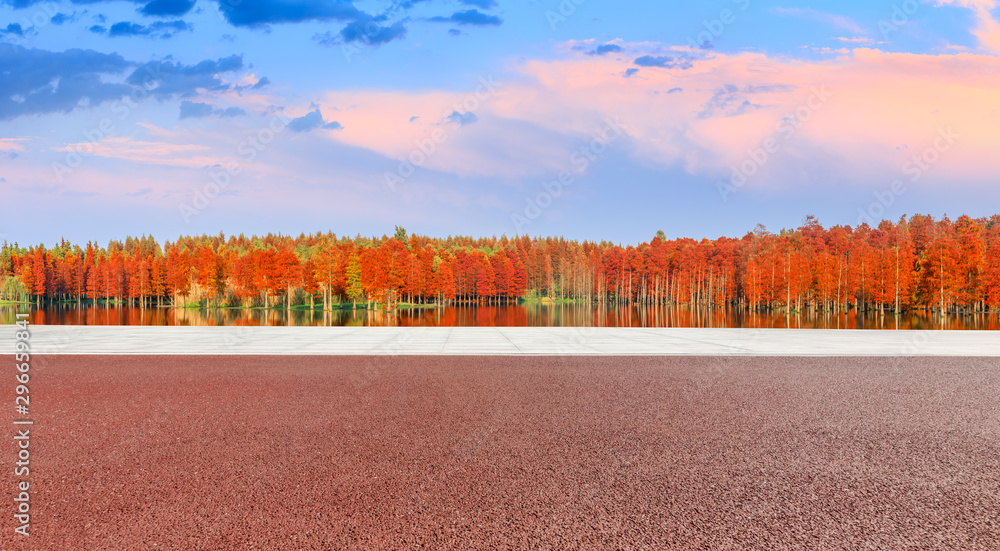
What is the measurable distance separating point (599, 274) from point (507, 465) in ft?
382

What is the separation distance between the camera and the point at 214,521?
3.39 m

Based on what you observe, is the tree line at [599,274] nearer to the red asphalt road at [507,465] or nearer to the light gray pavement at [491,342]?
the light gray pavement at [491,342]

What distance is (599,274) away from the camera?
118875 mm

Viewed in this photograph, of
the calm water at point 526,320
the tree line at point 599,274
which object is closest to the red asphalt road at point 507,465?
the calm water at point 526,320

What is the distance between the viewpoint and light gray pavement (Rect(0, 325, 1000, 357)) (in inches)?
492

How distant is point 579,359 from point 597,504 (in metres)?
7.76

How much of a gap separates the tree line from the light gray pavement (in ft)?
180

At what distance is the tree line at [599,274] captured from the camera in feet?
235

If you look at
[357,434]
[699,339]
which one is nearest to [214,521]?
[357,434]

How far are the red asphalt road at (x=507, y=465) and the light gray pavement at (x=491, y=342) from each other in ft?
13.7

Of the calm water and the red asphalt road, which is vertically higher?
the red asphalt road

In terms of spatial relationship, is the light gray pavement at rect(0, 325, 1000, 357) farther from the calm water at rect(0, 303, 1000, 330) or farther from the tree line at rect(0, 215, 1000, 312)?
the tree line at rect(0, 215, 1000, 312)

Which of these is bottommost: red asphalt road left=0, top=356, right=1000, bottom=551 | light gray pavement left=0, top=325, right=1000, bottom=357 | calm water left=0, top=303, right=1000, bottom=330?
calm water left=0, top=303, right=1000, bottom=330

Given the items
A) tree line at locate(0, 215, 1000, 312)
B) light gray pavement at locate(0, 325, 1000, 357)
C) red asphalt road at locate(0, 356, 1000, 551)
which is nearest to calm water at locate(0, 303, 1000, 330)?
tree line at locate(0, 215, 1000, 312)
